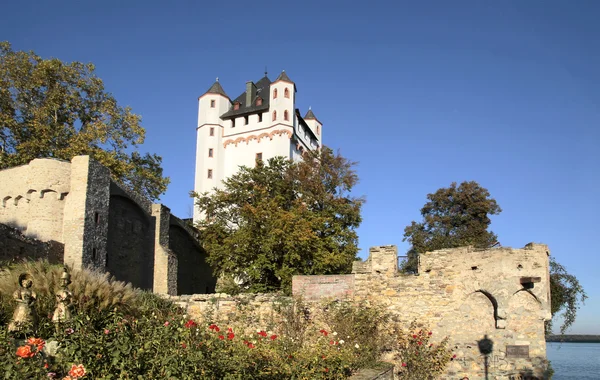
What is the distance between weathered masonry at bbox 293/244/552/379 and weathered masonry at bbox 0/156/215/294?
853cm

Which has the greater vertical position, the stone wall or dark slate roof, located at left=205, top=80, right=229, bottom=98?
dark slate roof, located at left=205, top=80, right=229, bottom=98

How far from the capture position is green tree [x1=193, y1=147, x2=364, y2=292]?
21.2m

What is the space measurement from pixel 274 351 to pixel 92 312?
3.19 metres

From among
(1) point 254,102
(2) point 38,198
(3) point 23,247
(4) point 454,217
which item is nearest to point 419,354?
(3) point 23,247

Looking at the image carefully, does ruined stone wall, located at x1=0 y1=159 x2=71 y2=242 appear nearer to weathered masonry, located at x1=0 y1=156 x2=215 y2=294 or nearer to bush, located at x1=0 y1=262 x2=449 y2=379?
weathered masonry, located at x1=0 y1=156 x2=215 y2=294

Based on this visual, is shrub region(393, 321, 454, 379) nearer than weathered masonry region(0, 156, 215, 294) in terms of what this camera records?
Yes

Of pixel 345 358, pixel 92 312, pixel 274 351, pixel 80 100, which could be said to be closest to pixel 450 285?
pixel 345 358

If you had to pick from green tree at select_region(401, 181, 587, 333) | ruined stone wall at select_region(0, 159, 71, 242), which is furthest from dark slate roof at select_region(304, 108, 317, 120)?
ruined stone wall at select_region(0, 159, 71, 242)

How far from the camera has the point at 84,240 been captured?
59.8ft

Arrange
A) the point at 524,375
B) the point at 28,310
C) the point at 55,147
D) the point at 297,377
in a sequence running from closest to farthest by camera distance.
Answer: the point at 28,310 < the point at 297,377 < the point at 524,375 < the point at 55,147

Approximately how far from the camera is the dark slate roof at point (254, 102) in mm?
46781

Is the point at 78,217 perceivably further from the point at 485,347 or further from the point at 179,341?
the point at 485,347

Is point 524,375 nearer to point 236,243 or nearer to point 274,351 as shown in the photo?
point 274,351

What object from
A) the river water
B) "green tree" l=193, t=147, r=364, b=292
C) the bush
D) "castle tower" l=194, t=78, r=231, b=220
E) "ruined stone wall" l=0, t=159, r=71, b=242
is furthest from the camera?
"castle tower" l=194, t=78, r=231, b=220
